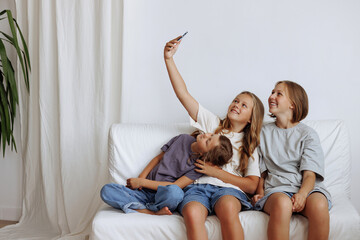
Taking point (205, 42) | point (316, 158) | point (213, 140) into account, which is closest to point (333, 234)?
point (316, 158)

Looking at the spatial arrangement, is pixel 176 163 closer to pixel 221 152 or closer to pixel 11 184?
pixel 221 152

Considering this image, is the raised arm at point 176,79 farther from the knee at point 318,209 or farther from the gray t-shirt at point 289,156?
the knee at point 318,209

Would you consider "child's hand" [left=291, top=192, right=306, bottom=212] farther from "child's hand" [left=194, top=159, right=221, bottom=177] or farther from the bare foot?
the bare foot

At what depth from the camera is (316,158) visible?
2.02 m

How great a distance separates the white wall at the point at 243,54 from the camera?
2531mm

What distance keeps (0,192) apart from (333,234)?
230 centimetres

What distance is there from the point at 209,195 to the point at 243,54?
3.30 ft

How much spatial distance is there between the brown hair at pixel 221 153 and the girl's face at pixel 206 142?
0.02 meters

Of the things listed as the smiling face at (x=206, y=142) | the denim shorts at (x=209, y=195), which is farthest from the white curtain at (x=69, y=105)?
the denim shorts at (x=209, y=195)

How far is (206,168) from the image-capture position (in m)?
2.08

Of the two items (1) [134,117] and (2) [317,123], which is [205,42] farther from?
(2) [317,123]

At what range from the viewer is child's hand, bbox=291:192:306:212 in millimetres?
1814

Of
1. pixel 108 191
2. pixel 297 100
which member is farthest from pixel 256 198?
pixel 108 191

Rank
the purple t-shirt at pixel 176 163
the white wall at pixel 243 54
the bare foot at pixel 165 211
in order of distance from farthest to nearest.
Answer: the white wall at pixel 243 54
the purple t-shirt at pixel 176 163
the bare foot at pixel 165 211
